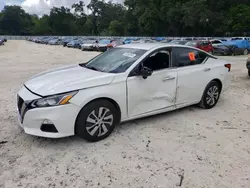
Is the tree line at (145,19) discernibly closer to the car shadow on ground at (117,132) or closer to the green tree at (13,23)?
the green tree at (13,23)

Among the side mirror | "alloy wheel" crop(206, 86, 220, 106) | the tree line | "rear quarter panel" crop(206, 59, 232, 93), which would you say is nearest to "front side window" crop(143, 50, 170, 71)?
the side mirror

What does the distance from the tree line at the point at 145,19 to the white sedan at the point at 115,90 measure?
43.8m

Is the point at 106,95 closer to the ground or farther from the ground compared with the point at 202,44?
closer to the ground

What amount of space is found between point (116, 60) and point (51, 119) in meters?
1.62

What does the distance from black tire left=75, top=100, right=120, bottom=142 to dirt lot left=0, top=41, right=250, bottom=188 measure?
141 millimetres

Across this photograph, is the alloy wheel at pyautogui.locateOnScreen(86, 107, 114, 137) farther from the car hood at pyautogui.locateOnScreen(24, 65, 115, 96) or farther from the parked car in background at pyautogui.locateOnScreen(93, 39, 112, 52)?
the parked car in background at pyautogui.locateOnScreen(93, 39, 112, 52)

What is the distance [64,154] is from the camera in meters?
3.27

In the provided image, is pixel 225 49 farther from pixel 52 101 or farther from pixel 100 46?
pixel 52 101

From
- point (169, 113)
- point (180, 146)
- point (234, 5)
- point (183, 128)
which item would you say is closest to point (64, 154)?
point (180, 146)

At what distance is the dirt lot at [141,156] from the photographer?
8.95ft

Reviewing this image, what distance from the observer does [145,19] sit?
59.4 m

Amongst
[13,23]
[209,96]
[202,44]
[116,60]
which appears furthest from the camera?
[13,23]

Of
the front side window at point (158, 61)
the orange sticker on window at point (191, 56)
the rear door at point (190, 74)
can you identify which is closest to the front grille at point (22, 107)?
the front side window at point (158, 61)

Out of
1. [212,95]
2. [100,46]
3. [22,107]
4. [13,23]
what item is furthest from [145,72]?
[13,23]
